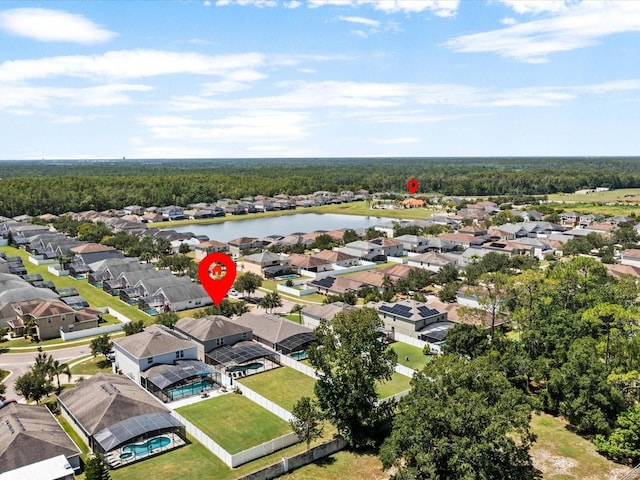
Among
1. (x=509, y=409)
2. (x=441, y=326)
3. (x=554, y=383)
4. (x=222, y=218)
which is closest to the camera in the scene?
(x=509, y=409)

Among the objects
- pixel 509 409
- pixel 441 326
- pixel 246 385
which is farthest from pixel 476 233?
pixel 509 409

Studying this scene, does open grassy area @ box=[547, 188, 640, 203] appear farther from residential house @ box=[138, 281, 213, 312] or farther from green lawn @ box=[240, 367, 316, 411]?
green lawn @ box=[240, 367, 316, 411]

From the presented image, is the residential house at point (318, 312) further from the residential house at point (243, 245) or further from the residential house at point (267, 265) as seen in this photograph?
the residential house at point (243, 245)

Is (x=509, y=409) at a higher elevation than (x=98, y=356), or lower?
higher

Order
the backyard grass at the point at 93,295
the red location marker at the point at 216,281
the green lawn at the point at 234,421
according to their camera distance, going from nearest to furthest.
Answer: the green lawn at the point at 234,421 → the backyard grass at the point at 93,295 → the red location marker at the point at 216,281

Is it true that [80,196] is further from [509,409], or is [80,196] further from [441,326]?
[509,409]

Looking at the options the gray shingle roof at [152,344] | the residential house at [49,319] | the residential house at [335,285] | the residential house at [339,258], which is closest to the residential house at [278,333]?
the gray shingle roof at [152,344]
